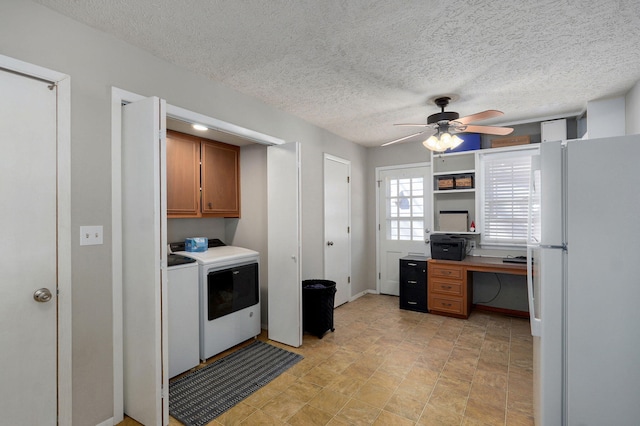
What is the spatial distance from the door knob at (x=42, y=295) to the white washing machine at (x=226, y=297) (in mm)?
1199

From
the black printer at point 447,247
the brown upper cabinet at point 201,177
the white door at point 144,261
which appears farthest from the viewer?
the black printer at point 447,247

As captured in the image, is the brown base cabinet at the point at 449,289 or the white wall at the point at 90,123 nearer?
the white wall at the point at 90,123

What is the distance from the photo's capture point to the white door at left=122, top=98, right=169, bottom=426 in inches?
74.8

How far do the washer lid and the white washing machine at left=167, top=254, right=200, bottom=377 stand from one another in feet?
0.38

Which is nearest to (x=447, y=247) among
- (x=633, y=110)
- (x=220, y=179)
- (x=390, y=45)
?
(x=633, y=110)

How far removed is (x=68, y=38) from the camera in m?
1.85

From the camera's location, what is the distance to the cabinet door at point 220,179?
11.5 feet

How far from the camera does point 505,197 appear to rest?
4.25 m

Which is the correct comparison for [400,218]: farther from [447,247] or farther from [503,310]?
[503,310]

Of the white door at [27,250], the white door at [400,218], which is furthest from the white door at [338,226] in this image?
the white door at [27,250]

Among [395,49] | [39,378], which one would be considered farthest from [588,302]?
[39,378]

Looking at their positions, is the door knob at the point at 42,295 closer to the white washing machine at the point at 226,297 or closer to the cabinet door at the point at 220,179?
the white washing machine at the point at 226,297

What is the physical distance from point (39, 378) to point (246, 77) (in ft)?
8.42

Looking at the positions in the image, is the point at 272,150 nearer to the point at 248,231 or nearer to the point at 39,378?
the point at 248,231
